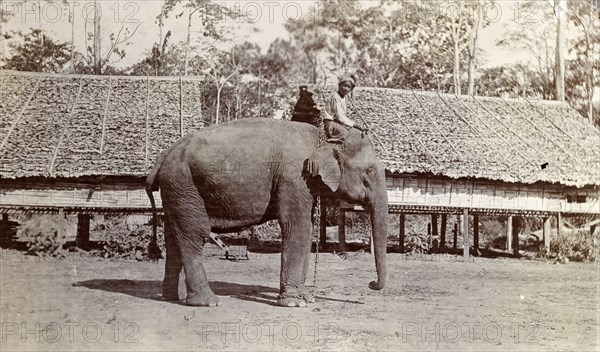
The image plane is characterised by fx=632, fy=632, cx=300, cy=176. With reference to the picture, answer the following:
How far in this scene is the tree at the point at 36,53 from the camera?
478 cm

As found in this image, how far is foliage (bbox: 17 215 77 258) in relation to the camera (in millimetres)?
6074

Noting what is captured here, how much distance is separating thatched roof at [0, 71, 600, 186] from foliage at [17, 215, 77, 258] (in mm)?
509

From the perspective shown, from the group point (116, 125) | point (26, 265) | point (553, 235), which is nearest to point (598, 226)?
point (553, 235)

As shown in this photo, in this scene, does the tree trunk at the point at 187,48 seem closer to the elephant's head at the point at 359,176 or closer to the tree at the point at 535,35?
the elephant's head at the point at 359,176

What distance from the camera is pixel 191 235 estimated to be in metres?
4.60

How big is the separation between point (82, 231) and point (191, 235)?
374cm

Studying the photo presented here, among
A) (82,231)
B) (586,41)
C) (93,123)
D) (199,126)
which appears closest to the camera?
(586,41)

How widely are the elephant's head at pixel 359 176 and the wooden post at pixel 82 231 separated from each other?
13.4 feet

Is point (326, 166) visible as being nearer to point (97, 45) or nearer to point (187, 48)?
point (187, 48)

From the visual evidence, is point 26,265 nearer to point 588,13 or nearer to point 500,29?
point 500,29

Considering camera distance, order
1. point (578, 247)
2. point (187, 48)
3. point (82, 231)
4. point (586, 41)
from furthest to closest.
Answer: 1. point (578, 247)
2. point (82, 231)
3. point (586, 41)
4. point (187, 48)

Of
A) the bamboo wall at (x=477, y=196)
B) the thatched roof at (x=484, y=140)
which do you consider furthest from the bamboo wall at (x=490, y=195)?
the thatched roof at (x=484, y=140)

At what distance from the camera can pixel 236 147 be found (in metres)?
4.61

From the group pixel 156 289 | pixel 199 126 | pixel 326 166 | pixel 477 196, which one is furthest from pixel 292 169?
pixel 477 196
